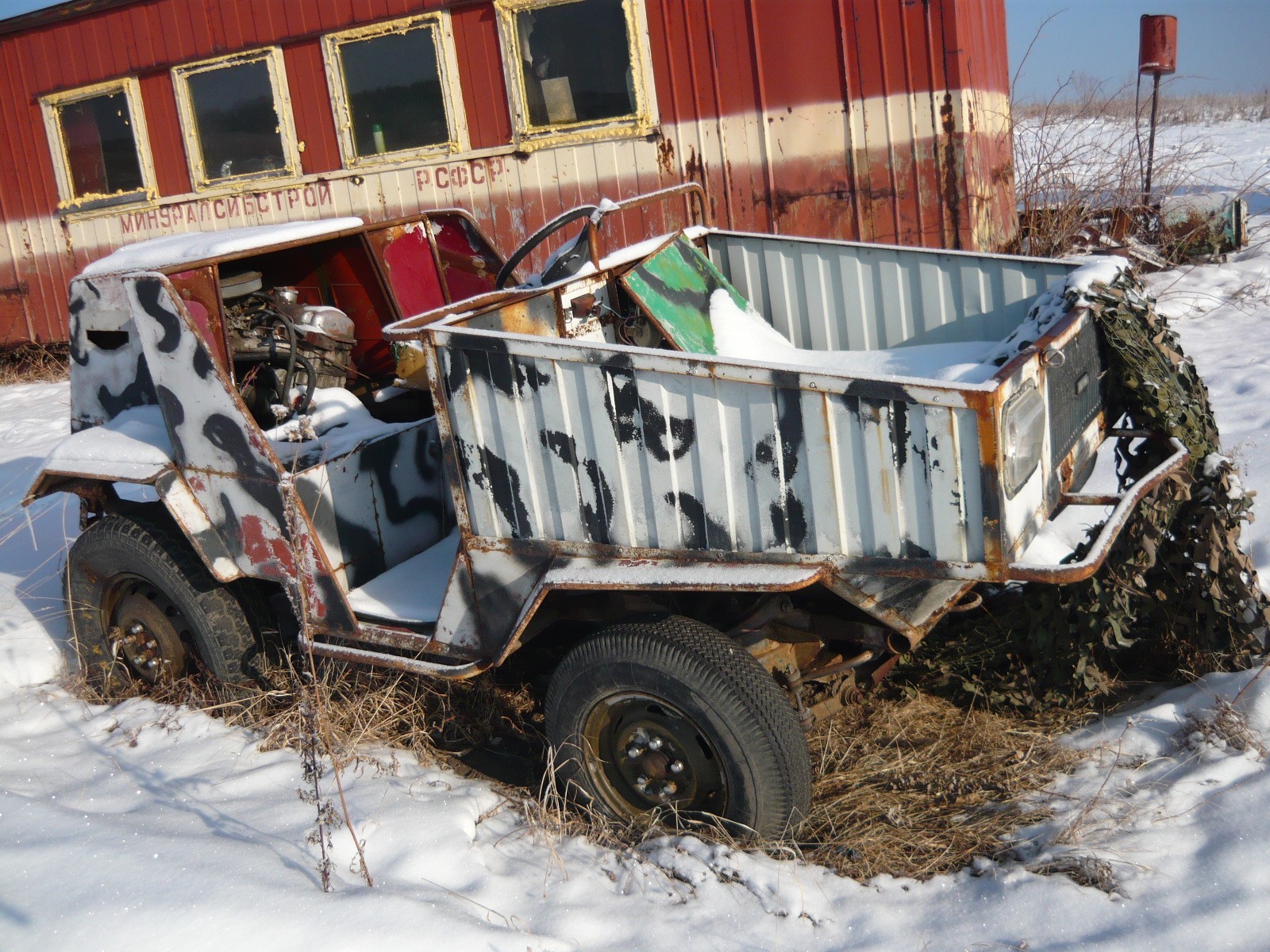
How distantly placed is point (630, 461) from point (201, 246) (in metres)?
1.89

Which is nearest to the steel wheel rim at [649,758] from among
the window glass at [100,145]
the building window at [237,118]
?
the building window at [237,118]

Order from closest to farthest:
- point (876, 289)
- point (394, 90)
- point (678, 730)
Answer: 1. point (678, 730)
2. point (876, 289)
3. point (394, 90)

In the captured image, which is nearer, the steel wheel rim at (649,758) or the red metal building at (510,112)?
the steel wheel rim at (649,758)

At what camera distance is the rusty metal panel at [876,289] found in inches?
148

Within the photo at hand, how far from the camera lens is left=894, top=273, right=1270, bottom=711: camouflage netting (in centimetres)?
325

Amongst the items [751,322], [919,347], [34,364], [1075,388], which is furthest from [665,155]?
[34,364]

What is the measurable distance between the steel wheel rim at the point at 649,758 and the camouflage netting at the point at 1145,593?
115 cm

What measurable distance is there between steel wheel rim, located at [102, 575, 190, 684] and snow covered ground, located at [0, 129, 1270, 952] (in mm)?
492

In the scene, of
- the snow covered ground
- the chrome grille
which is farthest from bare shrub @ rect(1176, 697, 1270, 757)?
the chrome grille

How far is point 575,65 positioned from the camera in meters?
7.95

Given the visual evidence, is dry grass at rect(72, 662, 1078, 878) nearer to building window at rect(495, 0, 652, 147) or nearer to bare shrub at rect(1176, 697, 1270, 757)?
bare shrub at rect(1176, 697, 1270, 757)

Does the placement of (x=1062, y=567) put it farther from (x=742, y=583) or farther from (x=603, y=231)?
(x=603, y=231)

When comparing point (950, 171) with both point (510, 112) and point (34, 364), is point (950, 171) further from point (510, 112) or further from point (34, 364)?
point (34, 364)

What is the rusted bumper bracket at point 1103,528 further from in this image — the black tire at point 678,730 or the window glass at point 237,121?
the window glass at point 237,121
